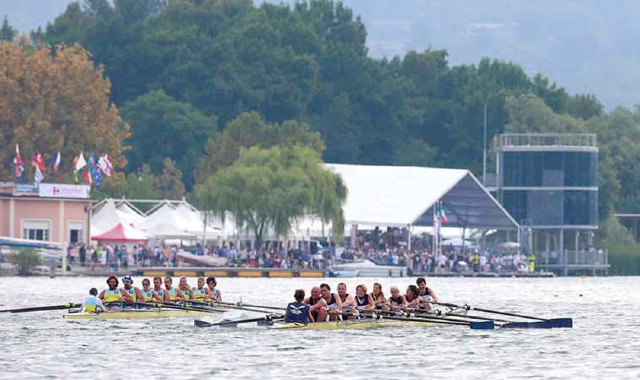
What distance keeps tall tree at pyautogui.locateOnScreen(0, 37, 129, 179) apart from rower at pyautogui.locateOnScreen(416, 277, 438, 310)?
216ft

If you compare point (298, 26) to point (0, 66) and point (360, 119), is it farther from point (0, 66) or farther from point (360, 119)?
point (0, 66)

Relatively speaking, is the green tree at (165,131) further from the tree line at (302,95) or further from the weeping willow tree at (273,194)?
the weeping willow tree at (273,194)

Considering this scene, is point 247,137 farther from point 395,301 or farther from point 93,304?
point 395,301

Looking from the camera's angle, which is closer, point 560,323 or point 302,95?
point 560,323

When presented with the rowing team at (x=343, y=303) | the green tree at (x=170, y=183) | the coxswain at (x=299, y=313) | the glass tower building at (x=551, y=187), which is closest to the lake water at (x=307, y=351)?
the coxswain at (x=299, y=313)

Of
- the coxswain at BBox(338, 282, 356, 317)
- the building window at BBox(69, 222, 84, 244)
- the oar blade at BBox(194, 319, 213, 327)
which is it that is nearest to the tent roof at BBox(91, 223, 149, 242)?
the building window at BBox(69, 222, 84, 244)

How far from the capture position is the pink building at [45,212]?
9581 centimetres

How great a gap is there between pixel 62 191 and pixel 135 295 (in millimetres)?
48475

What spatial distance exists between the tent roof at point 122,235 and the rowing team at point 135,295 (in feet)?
146

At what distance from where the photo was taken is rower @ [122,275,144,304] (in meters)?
48.8

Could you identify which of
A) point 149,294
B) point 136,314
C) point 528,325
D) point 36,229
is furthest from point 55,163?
point 528,325

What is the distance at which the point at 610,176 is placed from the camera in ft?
434

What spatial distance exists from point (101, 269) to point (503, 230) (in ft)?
103

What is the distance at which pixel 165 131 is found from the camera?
443 feet
